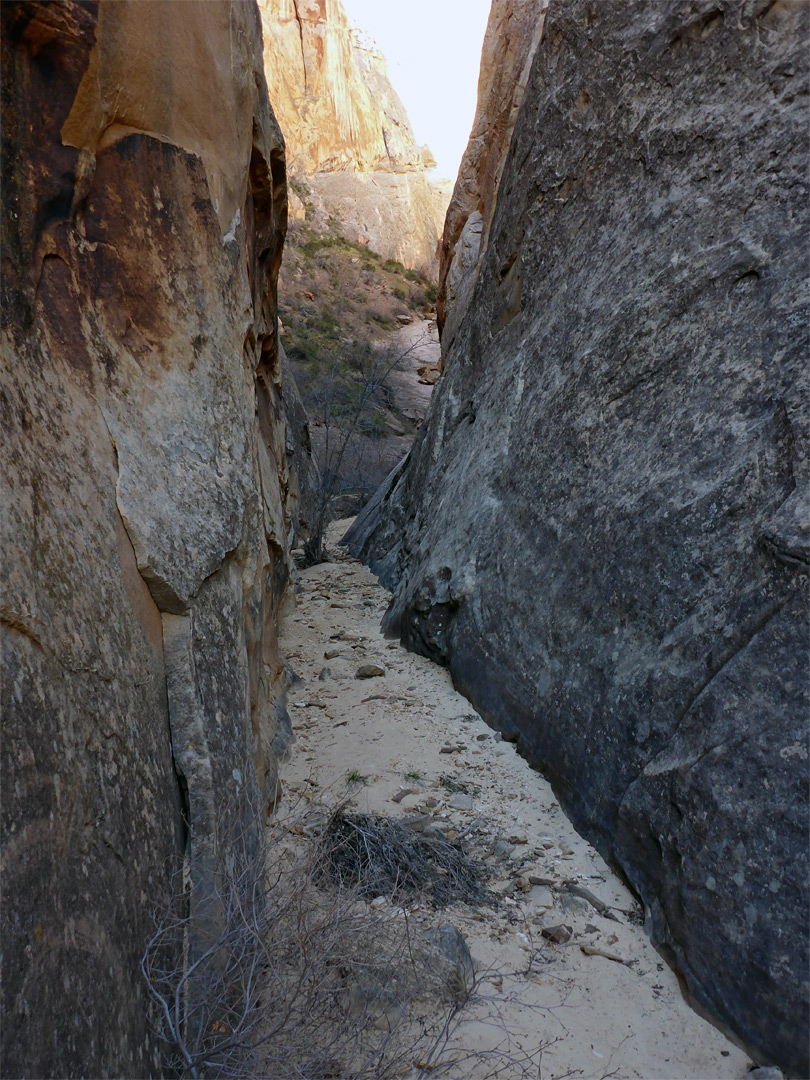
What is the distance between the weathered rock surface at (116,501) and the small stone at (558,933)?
1.21 m

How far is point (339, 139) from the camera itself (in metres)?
31.7

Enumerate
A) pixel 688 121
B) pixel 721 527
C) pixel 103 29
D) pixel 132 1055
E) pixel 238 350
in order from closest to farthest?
pixel 132 1055
pixel 103 29
pixel 721 527
pixel 238 350
pixel 688 121

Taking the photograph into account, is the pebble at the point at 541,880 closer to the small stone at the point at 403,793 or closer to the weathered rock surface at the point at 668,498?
the weathered rock surface at the point at 668,498

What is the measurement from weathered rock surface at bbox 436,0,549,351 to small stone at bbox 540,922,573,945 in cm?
702

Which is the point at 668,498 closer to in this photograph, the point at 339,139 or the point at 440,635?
the point at 440,635

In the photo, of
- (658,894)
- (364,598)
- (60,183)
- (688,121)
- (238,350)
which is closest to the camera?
(60,183)

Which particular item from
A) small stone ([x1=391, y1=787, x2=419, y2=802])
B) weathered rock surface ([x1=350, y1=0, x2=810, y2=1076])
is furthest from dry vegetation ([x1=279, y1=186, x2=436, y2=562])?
small stone ([x1=391, y1=787, x2=419, y2=802])

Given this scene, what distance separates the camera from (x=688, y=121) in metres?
3.43

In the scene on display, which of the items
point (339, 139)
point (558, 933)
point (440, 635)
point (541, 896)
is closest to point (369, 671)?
point (440, 635)

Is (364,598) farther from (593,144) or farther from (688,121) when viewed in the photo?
(688,121)

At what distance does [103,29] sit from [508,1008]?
11.2 ft

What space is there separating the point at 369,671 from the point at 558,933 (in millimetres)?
2649

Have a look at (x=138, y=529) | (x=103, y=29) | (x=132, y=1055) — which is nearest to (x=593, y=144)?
(x=103, y=29)

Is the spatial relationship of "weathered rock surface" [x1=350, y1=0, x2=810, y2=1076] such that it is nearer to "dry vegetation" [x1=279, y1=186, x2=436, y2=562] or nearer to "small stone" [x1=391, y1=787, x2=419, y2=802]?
"small stone" [x1=391, y1=787, x2=419, y2=802]
